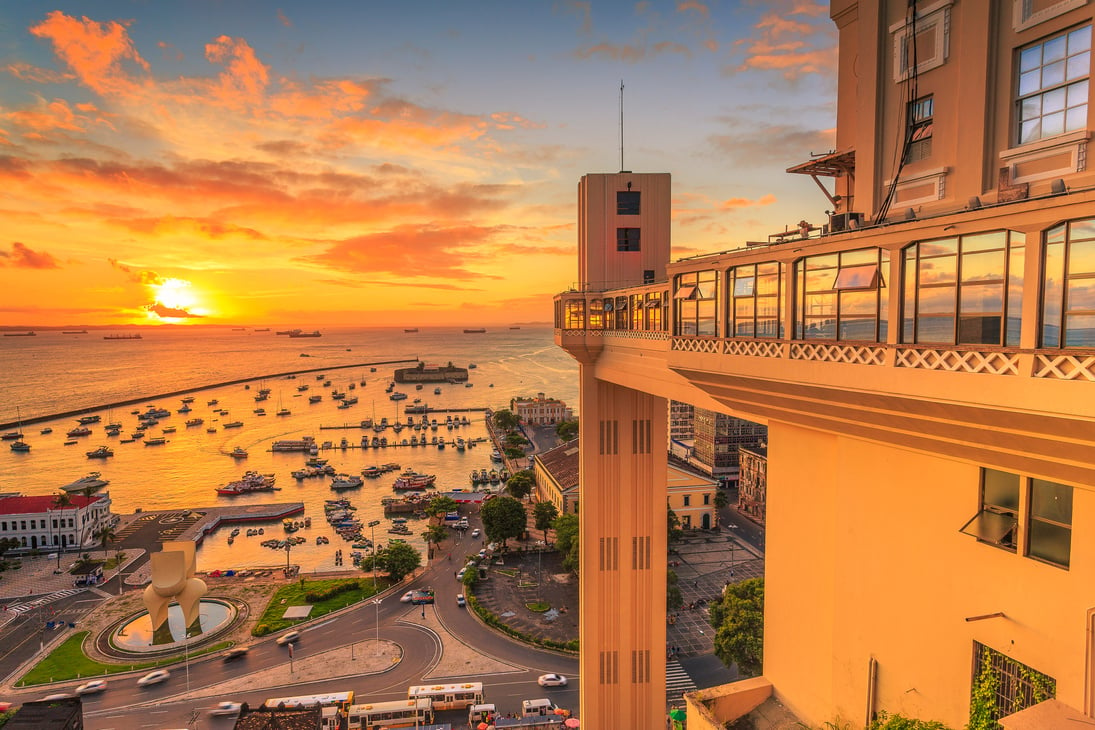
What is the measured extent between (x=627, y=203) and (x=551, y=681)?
2029 cm

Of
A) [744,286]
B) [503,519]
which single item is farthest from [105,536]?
[744,286]

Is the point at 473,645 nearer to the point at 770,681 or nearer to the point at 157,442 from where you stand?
the point at 770,681

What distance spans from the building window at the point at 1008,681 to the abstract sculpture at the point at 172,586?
3127 centimetres

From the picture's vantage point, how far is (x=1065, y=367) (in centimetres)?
388

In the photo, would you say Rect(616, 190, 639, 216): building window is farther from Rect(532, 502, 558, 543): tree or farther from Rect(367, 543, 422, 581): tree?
Rect(532, 502, 558, 543): tree

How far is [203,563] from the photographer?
4125 centimetres

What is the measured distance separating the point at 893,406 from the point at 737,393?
232 centimetres

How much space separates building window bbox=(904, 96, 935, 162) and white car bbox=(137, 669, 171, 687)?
108ft

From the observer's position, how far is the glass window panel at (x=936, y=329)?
4680 millimetres

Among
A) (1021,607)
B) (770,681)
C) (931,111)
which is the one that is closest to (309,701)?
(770,681)

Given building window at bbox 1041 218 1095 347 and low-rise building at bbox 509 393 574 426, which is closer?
building window at bbox 1041 218 1095 347

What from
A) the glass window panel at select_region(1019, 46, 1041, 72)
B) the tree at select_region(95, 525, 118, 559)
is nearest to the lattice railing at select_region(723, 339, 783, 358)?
the glass window panel at select_region(1019, 46, 1041, 72)

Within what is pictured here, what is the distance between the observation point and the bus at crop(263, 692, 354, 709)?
22766mm

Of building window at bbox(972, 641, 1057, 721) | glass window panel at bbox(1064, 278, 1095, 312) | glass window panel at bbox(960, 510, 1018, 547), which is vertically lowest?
building window at bbox(972, 641, 1057, 721)
